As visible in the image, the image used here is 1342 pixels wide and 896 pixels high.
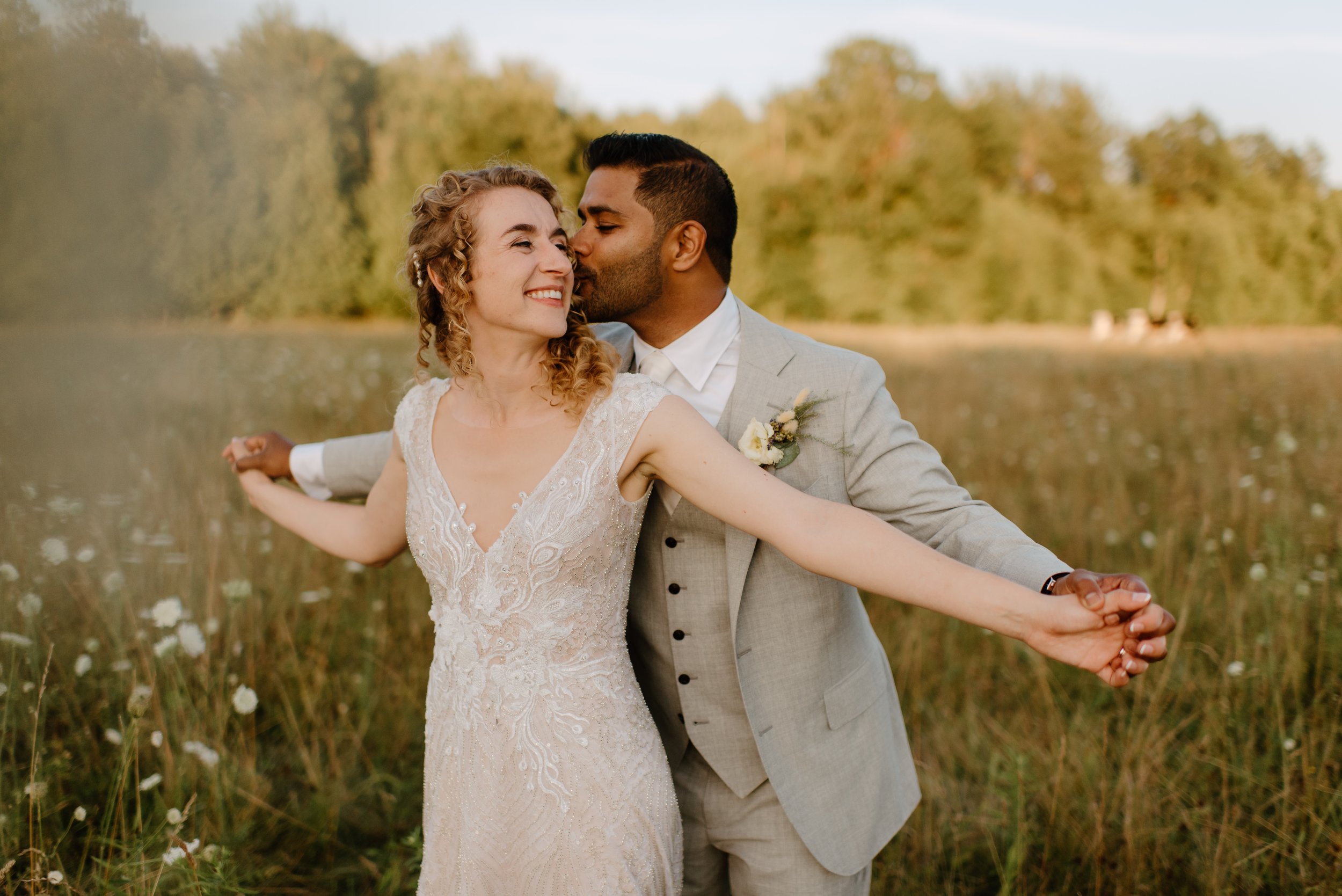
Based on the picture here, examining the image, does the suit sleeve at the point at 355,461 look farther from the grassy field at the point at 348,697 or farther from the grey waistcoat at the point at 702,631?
the grey waistcoat at the point at 702,631

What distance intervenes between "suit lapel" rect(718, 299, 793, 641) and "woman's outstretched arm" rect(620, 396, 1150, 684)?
266mm

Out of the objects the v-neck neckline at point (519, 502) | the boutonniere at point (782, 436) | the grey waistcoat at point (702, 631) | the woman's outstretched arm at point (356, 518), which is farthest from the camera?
the woman's outstretched arm at point (356, 518)

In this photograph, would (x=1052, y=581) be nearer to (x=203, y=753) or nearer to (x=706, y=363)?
(x=706, y=363)

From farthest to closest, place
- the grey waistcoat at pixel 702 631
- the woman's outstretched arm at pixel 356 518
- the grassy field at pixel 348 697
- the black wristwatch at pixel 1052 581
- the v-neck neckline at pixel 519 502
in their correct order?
the grassy field at pixel 348 697 → the woman's outstretched arm at pixel 356 518 → the grey waistcoat at pixel 702 631 → the v-neck neckline at pixel 519 502 → the black wristwatch at pixel 1052 581

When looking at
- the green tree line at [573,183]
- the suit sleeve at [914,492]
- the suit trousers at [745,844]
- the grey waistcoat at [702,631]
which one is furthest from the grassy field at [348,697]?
the suit sleeve at [914,492]

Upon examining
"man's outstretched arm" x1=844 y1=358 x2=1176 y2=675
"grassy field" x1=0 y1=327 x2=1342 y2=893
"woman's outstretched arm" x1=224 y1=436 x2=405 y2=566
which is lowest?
"grassy field" x1=0 y1=327 x2=1342 y2=893

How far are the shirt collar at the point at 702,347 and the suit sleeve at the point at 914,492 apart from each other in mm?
379

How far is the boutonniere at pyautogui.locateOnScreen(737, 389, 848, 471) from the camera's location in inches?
82.5

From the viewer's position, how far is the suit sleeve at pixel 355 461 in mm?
2738

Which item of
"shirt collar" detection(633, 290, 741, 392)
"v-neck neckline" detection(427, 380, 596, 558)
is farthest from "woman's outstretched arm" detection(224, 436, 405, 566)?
"shirt collar" detection(633, 290, 741, 392)

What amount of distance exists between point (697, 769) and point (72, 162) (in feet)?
8.78

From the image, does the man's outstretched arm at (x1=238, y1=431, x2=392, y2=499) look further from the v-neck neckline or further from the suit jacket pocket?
the suit jacket pocket

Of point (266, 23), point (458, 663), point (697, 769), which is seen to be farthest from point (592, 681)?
point (266, 23)

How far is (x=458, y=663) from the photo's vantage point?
204 centimetres
